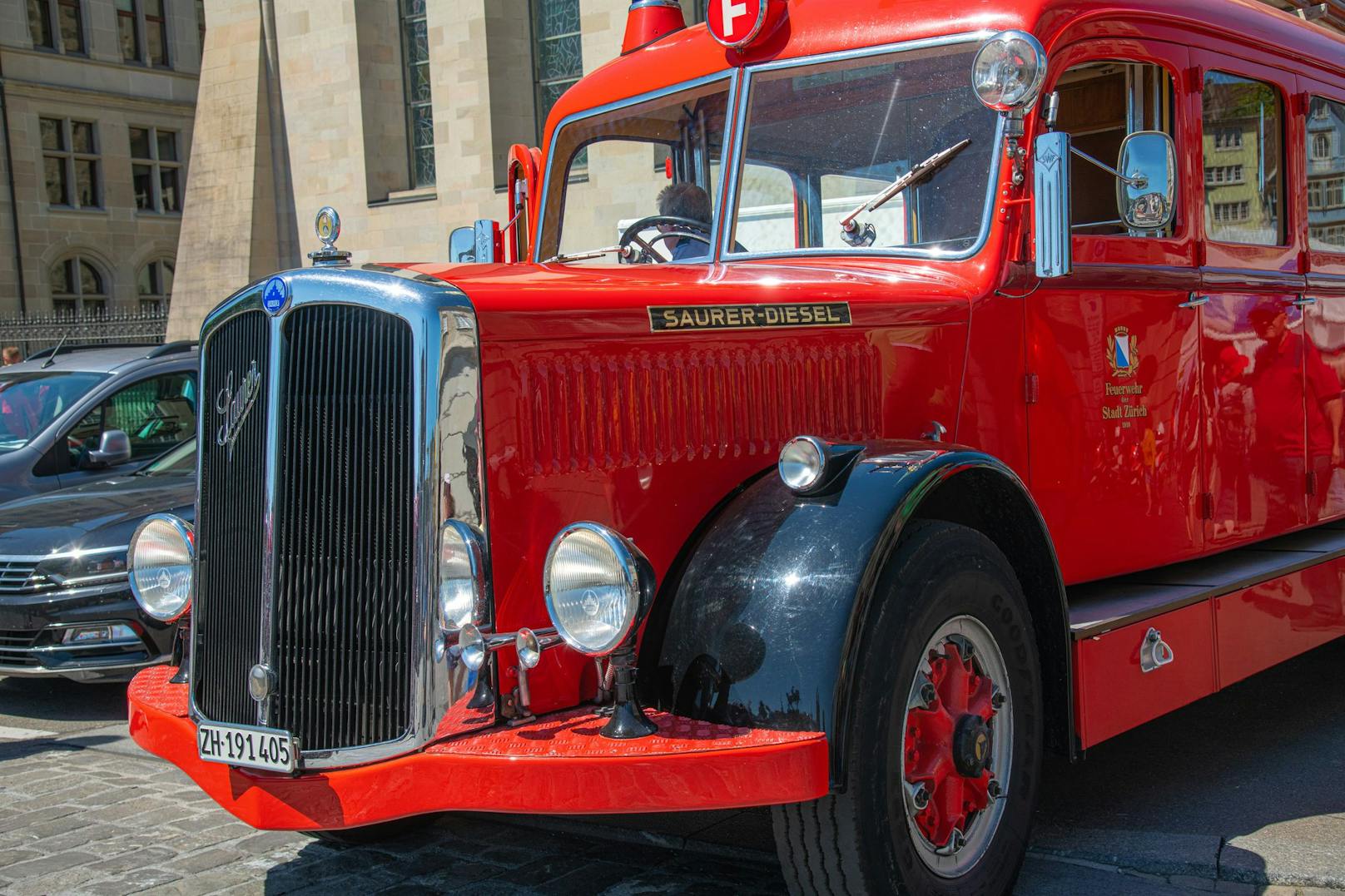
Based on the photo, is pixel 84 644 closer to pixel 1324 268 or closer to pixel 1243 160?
pixel 1243 160

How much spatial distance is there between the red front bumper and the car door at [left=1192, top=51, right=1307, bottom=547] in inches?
95.1

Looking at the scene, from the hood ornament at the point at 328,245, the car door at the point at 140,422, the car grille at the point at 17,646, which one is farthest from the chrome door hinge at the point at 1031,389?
the car door at the point at 140,422

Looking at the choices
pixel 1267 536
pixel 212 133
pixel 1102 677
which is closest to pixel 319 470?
pixel 1102 677

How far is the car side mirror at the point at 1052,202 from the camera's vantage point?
3.63m

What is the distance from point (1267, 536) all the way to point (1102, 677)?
1.51m

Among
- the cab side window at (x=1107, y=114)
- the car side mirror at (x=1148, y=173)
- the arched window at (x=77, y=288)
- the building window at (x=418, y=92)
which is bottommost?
the car side mirror at (x=1148, y=173)

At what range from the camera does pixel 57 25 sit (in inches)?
1302

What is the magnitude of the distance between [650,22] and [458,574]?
2997 mm

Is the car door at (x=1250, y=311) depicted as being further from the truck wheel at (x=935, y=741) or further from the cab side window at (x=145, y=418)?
the cab side window at (x=145, y=418)

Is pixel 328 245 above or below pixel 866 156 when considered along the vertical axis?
below

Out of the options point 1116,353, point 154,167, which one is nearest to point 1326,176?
point 1116,353

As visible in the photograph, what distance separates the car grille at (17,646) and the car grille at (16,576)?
195 mm

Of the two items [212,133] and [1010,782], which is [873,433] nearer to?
[1010,782]

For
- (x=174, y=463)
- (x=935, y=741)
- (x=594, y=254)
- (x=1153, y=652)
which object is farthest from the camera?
(x=174, y=463)
